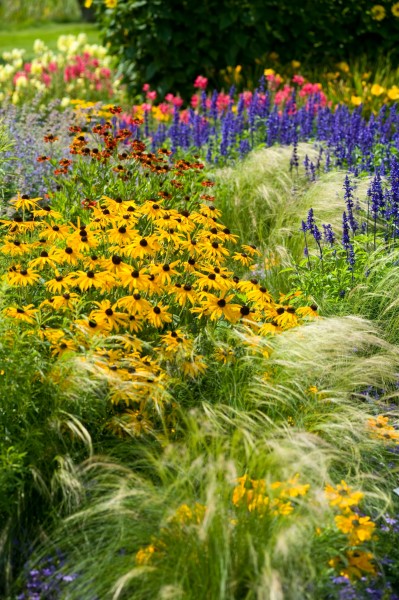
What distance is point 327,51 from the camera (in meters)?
10.2

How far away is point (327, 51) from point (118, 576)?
27.1ft

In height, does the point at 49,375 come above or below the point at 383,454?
above

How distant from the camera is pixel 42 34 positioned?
2047 centimetres

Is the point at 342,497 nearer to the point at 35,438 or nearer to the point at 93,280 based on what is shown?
the point at 35,438

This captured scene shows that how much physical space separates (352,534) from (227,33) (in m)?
7.55

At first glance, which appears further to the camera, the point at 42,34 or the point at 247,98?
the point at 42,34

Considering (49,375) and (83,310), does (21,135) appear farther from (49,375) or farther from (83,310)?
(49,375)

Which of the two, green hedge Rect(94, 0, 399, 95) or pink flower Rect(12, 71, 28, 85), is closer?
green hedge Rect(94, 0, 399, 95)

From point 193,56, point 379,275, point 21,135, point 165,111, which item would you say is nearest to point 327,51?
point 193,56

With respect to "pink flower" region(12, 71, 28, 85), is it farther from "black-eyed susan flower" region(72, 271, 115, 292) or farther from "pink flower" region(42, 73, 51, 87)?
"black-eyed susan flower" region(72, 271, 115, 292)

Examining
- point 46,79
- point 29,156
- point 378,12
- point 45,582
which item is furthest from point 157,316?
point 46,79

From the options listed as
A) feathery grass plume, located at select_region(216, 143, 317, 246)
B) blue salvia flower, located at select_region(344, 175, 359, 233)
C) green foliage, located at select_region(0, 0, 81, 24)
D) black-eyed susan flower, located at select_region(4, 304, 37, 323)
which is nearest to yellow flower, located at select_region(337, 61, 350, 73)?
feathery grass plume, located at select_region(216, 143, 317, 246)

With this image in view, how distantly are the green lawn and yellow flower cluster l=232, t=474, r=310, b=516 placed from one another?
51.1 ft

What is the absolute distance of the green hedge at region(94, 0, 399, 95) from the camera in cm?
943
